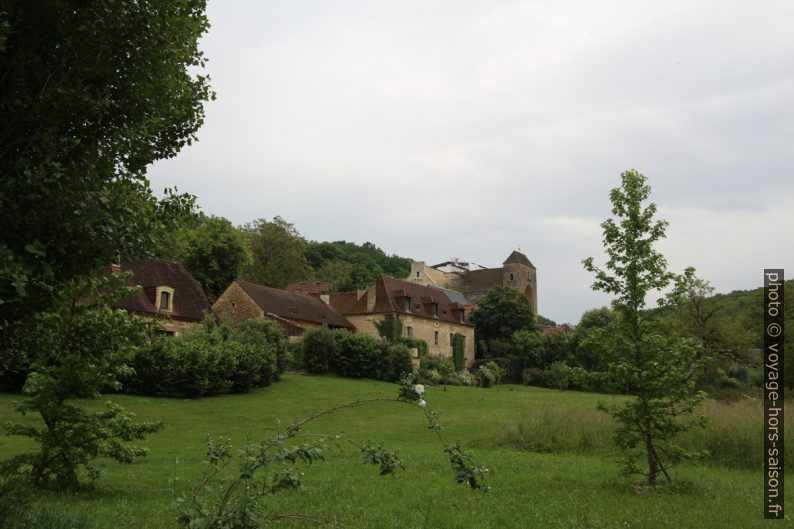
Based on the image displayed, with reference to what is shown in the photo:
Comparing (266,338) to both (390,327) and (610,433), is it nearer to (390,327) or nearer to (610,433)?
(390,327)

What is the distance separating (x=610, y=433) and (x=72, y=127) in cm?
1539

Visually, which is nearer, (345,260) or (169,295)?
(169,295)

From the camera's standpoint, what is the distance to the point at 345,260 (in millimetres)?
98000

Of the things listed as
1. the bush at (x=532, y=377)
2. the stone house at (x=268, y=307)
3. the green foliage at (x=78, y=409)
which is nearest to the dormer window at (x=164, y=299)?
the stone house at (x=268, y=307)

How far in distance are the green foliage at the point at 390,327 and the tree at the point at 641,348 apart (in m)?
36.8

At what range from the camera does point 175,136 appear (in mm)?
7566

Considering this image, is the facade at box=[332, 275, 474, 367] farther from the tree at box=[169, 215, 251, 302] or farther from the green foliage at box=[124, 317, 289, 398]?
the green foliage at box=[124, 317, 289, 398]

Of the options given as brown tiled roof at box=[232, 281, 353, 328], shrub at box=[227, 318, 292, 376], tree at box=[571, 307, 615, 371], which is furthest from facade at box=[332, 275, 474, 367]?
shrub at box=[227, 318, 292, 376]

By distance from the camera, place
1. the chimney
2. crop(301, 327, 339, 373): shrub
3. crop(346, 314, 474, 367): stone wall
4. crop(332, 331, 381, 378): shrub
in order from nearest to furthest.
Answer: crop(301, 327, 339, 373): shrub, crop(332, 331, 381, 378): shrub, crop(346, 314, 474, 367): stone wall, the chimney

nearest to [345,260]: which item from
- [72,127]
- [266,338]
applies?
[266,338]

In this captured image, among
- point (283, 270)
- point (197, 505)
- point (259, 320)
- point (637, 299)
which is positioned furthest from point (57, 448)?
point (283, 270)

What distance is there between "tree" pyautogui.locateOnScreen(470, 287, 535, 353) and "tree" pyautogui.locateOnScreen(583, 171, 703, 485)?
44.5 metres

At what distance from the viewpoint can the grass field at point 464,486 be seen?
27.1 ft

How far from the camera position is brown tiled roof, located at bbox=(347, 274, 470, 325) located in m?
50.0
